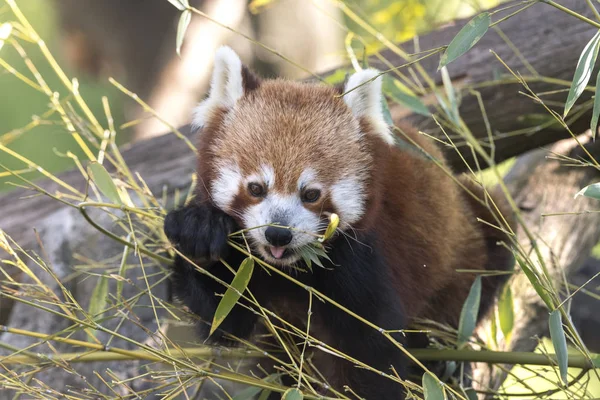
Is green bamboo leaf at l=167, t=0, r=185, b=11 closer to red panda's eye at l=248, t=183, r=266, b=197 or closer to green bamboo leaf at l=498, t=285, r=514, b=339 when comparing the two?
red panda's eye at l=248, t=183, r=266, b=197

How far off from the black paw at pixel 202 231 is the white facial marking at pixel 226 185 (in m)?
0.03

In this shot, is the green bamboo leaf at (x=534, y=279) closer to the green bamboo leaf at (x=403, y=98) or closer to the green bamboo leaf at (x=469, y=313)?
the green bamboo leaf at (x=469, y=313)

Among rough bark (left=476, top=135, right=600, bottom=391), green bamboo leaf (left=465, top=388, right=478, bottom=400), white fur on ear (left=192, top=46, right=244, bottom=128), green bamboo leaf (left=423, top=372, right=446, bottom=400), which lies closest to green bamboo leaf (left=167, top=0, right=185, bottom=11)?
white fur on ear (left=192, top=46, right=244, bottom=128)

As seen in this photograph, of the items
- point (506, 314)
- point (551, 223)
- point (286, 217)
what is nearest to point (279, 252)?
point (286, 217)

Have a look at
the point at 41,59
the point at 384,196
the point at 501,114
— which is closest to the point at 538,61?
the point at 501,114

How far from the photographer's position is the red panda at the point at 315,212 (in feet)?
5.91

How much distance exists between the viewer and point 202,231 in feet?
5.98

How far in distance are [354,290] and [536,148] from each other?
5.53 ft

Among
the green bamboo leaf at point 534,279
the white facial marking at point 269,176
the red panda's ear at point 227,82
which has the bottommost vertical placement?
the green bamboo leaf at point 534,279

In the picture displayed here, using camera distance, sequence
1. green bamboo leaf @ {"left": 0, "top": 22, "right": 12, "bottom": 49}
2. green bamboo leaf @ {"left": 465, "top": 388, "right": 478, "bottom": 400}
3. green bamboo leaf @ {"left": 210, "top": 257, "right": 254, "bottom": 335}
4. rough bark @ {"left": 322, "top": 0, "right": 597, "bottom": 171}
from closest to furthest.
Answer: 1. green bamboo leaf @ {"left": 210, "top": 257, "right": 254, "bottom": 335}
2. green bamboo leaf @ {"left": 0, "top": 22, "right": 12, "bottom": 49}
3. green bamboo leaf @ {"left": 465, "top": 388, "right": 478, "bottom": 400}
4. rough bark @ {"left": 322, "top": 0, "right": 597, "bottom": 171}

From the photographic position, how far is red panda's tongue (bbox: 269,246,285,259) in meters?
1.78

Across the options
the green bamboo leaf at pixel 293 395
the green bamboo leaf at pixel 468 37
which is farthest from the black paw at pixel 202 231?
the green bamboo leaf at pixel 468 37

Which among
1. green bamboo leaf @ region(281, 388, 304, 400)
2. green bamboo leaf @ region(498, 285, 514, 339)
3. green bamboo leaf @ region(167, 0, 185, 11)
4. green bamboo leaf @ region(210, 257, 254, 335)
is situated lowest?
green bamboo leaf @ region(498, 285, 514, 339)

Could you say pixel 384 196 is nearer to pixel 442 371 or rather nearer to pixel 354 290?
pixel 354 290
